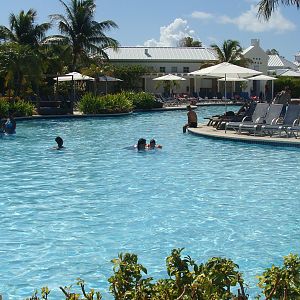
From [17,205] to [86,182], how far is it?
2.48 meters

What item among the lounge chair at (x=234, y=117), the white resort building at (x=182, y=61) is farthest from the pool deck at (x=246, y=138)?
the white resort building at (x=182, y=61)

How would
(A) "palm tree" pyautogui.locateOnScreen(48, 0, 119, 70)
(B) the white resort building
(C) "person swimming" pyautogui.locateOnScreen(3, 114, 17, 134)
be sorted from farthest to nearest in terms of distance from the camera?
(B) the white resort building, (A) "palm tree" pyautogui.locateOnScreen(48, 0, 119, 70), (C) "person swimming" pyautogui.locateOnScreen(3, 114, 17, 134)

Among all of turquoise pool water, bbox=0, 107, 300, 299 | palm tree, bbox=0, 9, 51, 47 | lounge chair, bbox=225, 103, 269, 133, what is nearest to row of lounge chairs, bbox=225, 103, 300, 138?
lounge chair, bbox=225, 103, 269, 133

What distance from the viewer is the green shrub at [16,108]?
Answer: 1113 inches

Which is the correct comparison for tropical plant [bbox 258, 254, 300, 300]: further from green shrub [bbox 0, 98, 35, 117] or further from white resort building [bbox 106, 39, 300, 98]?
→ white resort building [bbox 106, 39, 300, 98]

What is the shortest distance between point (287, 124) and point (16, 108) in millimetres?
15422

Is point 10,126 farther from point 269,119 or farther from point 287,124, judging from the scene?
point 287,124

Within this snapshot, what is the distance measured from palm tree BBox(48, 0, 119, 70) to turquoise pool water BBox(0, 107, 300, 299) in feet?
80.5

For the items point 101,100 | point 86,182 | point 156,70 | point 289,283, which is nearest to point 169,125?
point 101,100

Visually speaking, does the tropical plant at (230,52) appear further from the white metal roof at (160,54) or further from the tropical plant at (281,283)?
the tropical plant at (281,283)

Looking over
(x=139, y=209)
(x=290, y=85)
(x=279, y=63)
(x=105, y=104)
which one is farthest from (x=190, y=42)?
(x=139, y=209)

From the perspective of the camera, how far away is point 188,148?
18156mm

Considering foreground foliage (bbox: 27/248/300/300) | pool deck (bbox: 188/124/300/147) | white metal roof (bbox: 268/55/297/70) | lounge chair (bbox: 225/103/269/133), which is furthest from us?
white metal roof (bbox: 268/55/297/70)

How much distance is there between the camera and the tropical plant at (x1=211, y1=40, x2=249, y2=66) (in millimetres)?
54594
